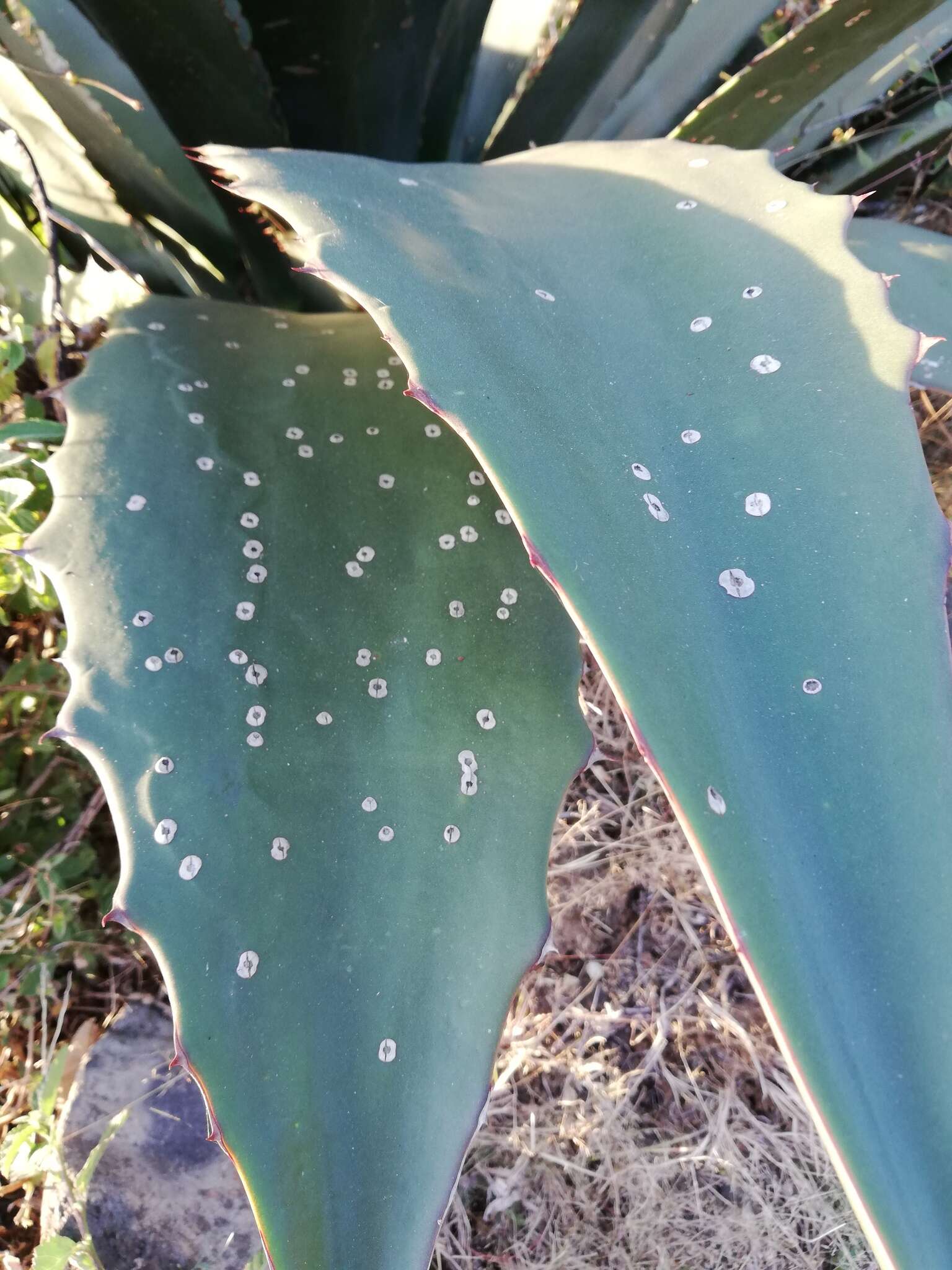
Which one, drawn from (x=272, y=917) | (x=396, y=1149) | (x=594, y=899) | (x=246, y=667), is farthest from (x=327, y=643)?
(x=594, y=899)

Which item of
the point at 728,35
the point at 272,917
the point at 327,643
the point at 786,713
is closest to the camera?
the point at 786,713

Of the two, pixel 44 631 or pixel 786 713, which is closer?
pixel 786 713

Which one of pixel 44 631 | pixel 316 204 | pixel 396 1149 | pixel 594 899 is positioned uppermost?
pixel 316 204

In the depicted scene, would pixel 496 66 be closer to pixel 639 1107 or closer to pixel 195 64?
pixel 195 64

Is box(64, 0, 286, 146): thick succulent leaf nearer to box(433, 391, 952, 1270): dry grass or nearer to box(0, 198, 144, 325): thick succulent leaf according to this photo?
box(0, 198, 144, 325): thick succulent leaf

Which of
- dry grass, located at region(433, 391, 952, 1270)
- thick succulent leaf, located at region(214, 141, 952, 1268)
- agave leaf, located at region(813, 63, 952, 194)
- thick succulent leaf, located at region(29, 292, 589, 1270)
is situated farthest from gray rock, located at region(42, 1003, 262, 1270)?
agave leaf, located at region(813, 63, 952, 194)

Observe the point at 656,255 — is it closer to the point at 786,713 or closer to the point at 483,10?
the point at 786,713
